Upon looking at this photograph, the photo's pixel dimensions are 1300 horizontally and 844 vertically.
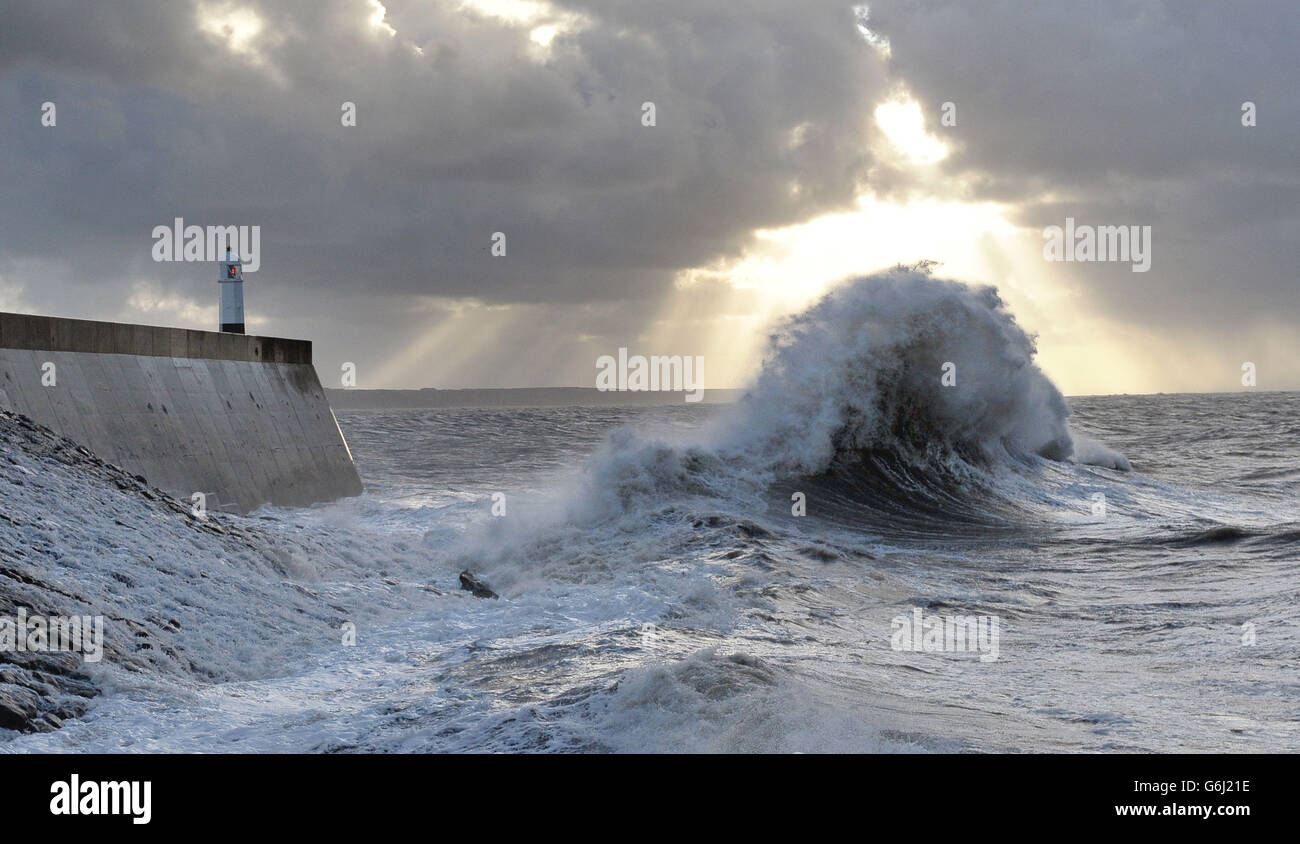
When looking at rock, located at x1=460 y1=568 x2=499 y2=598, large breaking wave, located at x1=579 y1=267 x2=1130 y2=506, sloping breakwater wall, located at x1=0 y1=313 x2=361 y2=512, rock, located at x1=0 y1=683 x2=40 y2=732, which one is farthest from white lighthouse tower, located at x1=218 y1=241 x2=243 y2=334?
rock, located at x1=0 y1=683 x2=40 y2=732

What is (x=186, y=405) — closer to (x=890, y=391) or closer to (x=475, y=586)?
(x=475, y=586)

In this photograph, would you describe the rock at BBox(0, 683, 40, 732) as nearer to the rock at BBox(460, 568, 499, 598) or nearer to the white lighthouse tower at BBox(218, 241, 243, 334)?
the rock at BBox(460, 568, 499, 598)

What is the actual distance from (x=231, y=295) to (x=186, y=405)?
425cm

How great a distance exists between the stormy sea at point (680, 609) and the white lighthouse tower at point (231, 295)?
11.1 ft

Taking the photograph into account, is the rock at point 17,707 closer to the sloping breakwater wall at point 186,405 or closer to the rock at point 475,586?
the rock at point 475,586

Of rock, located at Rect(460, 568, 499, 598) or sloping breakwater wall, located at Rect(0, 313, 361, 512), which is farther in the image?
sloping breakwater wall, located at Rect(0, 313, 361, 512)

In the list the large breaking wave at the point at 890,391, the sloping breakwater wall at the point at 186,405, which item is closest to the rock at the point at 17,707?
the sloping breakwater wall at the point at 186,405

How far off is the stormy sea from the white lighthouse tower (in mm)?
3382

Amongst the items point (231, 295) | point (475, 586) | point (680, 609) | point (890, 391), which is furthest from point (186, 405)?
point (890, 391)

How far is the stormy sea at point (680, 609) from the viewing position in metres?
4.45

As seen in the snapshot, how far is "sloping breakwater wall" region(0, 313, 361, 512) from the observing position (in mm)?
10031

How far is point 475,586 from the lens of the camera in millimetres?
8492
